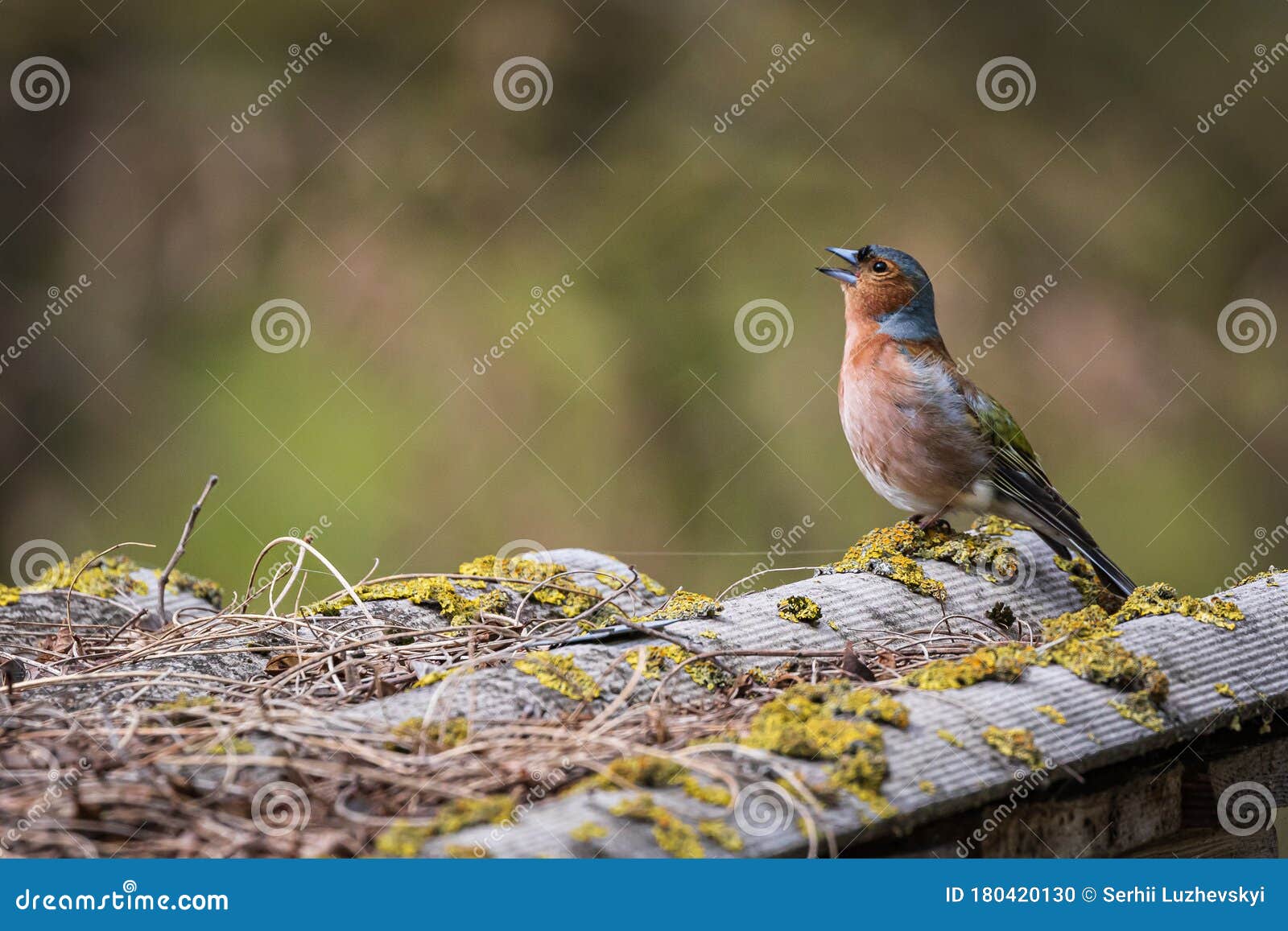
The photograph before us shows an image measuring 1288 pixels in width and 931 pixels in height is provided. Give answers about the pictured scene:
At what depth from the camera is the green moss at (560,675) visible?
1.96m

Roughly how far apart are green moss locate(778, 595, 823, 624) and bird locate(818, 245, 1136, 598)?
71 centimetres

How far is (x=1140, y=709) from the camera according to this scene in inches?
75.0

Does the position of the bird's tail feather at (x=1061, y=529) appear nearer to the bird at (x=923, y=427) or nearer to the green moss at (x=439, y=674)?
the bird at (x=923, y=427)

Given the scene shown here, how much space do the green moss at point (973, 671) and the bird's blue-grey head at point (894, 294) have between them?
142 centimetres

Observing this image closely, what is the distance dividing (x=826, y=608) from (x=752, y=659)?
0.32 m

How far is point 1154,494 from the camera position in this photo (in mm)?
6688

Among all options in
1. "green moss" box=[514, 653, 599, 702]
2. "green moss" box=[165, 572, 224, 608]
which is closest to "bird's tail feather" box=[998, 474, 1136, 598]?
"green moss" box=[514, 653, 599, 702]

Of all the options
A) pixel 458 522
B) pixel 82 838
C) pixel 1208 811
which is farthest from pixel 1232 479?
pixel 82 838

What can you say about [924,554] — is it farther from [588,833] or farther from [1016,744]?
[588,833]

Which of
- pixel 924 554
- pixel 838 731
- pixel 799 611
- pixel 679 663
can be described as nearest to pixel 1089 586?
pixel 924 554

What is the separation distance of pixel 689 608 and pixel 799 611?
0.21 meters

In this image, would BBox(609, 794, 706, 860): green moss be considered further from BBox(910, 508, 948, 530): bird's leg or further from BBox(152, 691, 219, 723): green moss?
BBox(910, 508, 948, 530): bird's leg

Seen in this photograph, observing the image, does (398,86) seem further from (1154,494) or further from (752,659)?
(752,659)

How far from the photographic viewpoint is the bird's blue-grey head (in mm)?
3256
